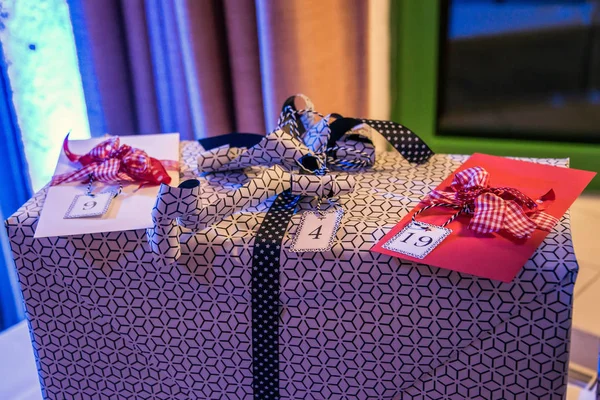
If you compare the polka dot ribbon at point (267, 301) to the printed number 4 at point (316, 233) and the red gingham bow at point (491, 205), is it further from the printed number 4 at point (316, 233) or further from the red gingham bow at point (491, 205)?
the red gingham bow at point (491, 205)

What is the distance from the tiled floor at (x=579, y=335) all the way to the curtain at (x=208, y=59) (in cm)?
38

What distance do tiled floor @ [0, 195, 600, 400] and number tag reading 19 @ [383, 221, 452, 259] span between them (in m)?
Answer: 0.33

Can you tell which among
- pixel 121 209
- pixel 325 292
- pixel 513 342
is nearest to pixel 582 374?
pixel 513 342

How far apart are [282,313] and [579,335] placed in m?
0.43

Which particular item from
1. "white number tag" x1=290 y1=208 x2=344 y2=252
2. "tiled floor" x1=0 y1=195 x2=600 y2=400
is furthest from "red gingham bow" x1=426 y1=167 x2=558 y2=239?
"tiled floor" x1=0 y1=195 x2=600 y2=400

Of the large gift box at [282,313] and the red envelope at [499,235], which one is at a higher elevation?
the red envelope at [499,235]

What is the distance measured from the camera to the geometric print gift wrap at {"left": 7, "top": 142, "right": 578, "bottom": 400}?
582 mm

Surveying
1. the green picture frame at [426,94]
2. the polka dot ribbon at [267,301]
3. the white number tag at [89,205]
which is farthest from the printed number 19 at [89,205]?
the green picture frame at [426,94]

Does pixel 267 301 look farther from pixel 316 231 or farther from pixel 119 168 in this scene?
pixel 119 168

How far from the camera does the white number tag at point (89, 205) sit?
2.25 feet

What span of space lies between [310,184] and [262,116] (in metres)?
0.48

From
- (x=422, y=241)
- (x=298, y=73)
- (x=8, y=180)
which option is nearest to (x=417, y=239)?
(x=422, y=241)

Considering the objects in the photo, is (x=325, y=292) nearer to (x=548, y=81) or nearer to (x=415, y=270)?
(x=415, y=270)

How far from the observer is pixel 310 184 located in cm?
68
